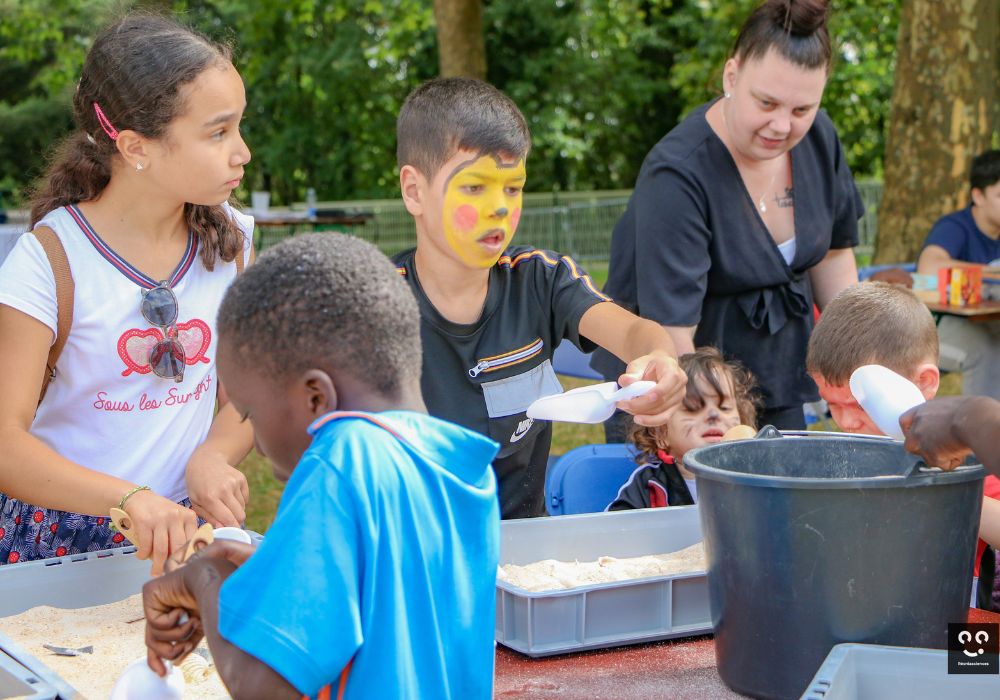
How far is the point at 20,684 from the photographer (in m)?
1.27

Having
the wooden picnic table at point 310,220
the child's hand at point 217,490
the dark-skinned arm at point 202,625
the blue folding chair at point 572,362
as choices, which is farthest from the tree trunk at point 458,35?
the dark-skinned arm at point 202,625

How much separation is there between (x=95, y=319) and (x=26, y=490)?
33cm

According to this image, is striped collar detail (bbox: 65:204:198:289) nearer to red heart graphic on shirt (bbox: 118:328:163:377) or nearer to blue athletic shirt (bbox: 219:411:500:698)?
red heart graphic on shirt (bbox: 118:328:163:377)

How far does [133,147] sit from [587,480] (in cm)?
137

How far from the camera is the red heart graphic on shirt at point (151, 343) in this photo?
1.99 metres

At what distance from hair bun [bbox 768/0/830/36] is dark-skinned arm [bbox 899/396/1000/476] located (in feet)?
4.85

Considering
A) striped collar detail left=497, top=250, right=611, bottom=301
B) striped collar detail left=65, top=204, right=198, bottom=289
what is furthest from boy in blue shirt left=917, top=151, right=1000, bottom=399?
striped collar detail left=65, top=204, right=198, bottom=289

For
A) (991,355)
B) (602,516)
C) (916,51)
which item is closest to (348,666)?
(602,516)

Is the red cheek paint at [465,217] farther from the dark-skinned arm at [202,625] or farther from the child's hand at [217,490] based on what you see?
the dark-skinned arm at [202,625]

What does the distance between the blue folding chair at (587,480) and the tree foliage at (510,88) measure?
1333 centimetres

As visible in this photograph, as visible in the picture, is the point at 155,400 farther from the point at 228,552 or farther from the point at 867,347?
the point at 867,347

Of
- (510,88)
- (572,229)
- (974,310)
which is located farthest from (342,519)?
(510,88)

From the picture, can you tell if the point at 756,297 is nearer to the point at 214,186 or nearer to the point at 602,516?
the point at 602,516

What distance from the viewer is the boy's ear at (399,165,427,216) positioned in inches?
87.7
